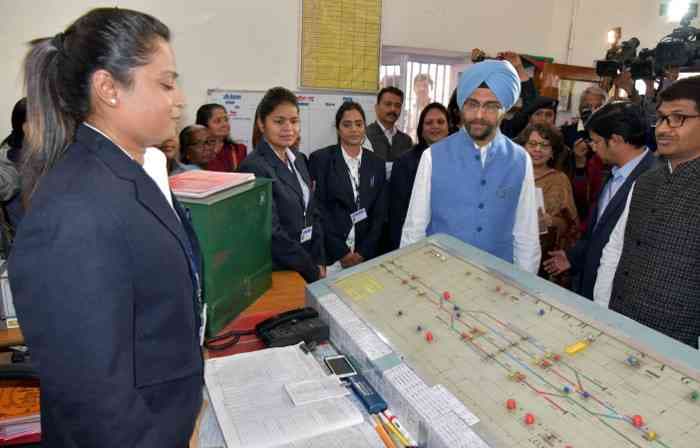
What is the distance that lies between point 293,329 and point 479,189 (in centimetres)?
102

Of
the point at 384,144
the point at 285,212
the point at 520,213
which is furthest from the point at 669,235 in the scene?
the point at 384,144

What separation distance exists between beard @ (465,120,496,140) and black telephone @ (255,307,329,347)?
101cm

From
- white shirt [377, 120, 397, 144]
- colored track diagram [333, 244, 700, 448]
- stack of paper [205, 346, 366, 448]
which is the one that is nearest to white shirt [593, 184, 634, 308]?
colored track diagram [333, 244, 700, 448]

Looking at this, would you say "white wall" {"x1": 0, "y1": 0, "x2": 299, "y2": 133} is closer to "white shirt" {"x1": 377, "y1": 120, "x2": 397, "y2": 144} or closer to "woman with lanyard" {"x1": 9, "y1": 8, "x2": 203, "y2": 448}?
"white shirt" {"x1": 377, "y1": 120, "x2": 397, "y2": 144}

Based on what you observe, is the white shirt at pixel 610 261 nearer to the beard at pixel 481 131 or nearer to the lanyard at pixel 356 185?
the beard at pixel 481 131

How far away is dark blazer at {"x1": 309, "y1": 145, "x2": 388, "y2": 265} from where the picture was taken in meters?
2.96

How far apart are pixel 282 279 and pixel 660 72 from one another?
255 cm

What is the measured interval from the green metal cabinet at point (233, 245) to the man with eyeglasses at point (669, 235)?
4.50ft

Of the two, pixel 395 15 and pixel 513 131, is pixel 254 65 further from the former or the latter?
pixel 513 131

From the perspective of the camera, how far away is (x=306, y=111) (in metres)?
4.39

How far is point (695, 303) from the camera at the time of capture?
1600 millimetres

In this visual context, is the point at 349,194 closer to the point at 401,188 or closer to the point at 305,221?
the point at 401,188

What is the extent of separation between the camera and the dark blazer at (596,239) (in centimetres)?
A: 220

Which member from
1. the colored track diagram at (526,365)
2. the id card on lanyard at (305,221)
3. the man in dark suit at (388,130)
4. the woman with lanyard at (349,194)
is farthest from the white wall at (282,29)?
the colored track diagram at (526,365)
